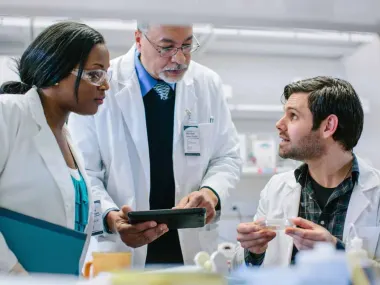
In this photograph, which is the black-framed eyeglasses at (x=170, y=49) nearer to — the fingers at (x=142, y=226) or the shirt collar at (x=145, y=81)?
the shirt collar at (x=145, y=81)

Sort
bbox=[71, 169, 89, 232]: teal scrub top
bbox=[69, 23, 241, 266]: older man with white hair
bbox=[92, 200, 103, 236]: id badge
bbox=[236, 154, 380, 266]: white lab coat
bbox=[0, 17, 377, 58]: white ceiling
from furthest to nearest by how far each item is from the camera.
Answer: bbox=[0, 17, 377, 58]: white ceiling
bbox=[69, 23, 241, 266]: older man with white hair
bbox=[236, 154, 380, 266]: white lab coat
bbox=[92, 200, 103, 236]: id badge
bbox=[71, 169, 89, 232]: teal scrub top

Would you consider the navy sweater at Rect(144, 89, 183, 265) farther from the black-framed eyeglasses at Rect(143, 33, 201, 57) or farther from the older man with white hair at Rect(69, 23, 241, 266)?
the black-framed eyeglasses at Rect(143, 33, 201, 57)

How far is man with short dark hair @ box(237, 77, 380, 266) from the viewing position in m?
1.66

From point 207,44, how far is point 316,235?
2.50m

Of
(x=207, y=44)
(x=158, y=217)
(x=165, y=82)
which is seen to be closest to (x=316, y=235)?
(x=158, y=217)

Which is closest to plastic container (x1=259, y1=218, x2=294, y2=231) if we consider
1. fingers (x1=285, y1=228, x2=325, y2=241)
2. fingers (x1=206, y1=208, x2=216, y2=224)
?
fingers (x1=285, y1=228, x2=325, y2=241)

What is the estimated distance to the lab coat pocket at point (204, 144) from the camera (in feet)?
6.57

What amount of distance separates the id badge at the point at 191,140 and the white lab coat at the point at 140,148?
0.02 meters

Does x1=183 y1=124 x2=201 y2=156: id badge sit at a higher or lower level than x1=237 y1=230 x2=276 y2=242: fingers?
higher

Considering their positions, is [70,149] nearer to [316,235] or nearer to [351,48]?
[316,235]

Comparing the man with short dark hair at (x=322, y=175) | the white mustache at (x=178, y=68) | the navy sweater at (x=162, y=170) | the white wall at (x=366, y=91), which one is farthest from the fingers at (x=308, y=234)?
the white wall at (x=366, y=91)

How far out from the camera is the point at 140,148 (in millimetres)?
1884

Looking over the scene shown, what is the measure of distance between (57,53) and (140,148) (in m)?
0.64

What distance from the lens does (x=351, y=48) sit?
3.93 metres
